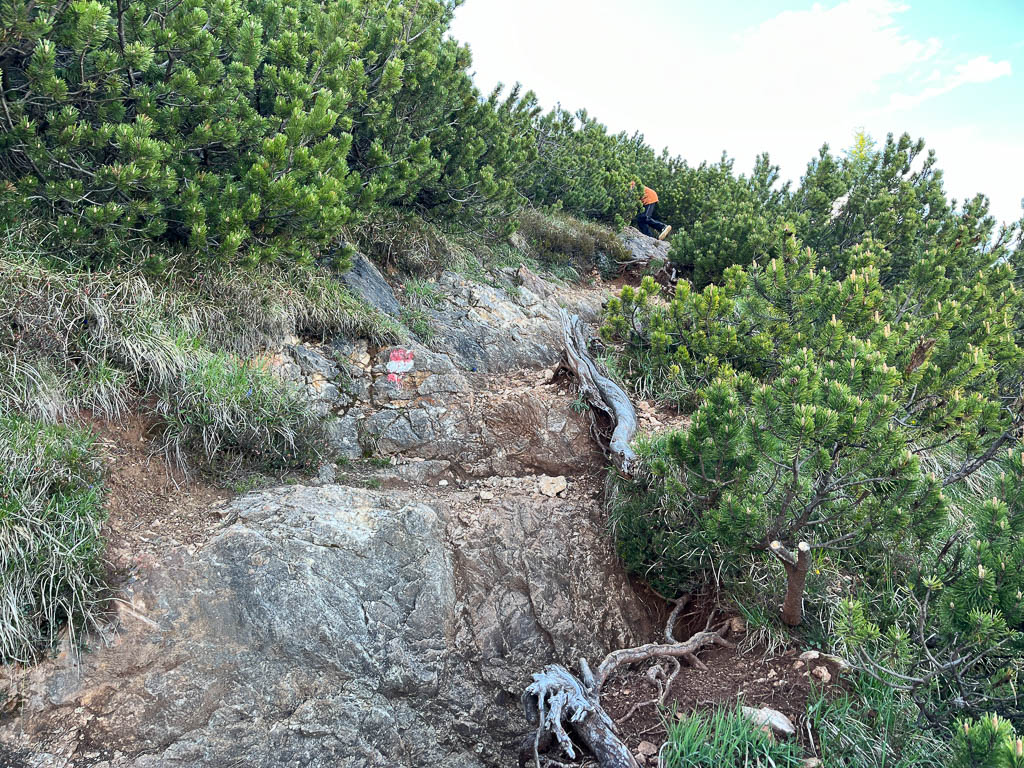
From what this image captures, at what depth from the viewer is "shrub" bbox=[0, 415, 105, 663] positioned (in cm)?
294

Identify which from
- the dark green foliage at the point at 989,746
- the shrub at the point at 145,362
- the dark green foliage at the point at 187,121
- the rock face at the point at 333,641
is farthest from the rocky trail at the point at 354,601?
the dark green foliage at the point at 989,746

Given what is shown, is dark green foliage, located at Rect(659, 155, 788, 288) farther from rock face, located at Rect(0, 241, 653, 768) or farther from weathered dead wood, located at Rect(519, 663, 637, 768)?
weathered dead wood, located at Rect(519, 663, 637, 768)

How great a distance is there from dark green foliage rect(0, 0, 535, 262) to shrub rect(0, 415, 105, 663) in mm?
1633

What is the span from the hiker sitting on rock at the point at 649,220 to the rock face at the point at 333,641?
32.4ft

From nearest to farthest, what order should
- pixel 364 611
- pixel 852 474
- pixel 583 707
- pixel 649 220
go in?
pixel 583 707, pixel 852 474, pixel 364 611, pixel 649 220

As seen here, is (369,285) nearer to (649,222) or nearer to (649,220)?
(649,220)

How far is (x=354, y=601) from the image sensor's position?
3.62 meters

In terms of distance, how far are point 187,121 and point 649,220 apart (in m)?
10.3

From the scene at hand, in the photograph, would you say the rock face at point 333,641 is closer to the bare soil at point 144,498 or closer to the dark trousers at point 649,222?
the bare soil at point 144,498

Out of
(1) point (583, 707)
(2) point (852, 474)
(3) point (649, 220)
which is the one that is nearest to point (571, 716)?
(1) point (583, 707)

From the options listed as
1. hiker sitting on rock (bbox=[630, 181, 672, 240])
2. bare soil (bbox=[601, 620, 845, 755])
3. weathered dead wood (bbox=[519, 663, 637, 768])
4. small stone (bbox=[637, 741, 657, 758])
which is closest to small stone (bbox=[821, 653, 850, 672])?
bare soil (bbox=[601, 620, 845, 755])

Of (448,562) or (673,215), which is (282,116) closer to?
(448,562)

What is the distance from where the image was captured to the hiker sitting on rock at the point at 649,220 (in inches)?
511

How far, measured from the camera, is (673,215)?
42.7 ft
